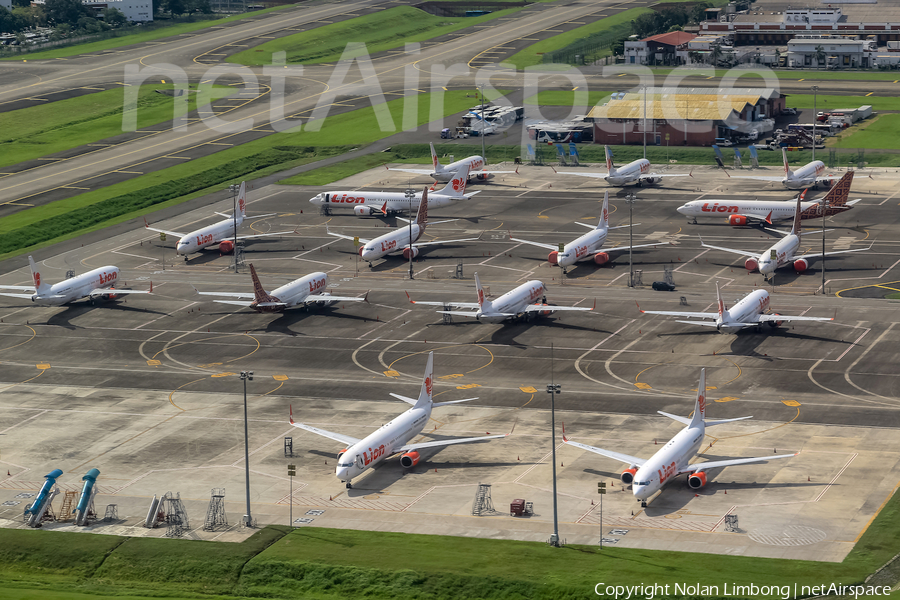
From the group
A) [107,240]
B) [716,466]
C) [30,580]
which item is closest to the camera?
[30,580]

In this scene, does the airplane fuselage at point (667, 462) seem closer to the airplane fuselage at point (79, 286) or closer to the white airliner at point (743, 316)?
the white airliner at point (743, 316)

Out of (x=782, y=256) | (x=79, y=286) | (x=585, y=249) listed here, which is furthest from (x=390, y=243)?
(x=782, y=256)

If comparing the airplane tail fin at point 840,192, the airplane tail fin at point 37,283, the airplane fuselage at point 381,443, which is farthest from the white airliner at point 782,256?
the airplane tail fin at point 37,283

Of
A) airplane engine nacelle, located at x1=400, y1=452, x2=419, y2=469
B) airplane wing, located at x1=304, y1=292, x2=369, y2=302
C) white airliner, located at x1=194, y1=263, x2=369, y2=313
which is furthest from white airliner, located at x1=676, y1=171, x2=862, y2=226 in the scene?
airplane engine nacelle, located at x1=400, y1=452, x2=419, y2=469

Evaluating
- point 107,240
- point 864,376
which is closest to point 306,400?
point 864,376

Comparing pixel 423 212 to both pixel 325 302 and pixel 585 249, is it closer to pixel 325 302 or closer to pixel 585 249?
pixel 585 249

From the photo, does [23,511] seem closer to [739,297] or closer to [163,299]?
[163,299]
